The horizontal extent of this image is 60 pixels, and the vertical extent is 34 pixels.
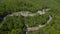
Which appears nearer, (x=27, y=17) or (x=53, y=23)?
(x=53, y=23)

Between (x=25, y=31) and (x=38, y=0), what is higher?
(x=38, y=0)

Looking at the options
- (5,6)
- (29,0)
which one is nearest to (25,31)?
(5,6)

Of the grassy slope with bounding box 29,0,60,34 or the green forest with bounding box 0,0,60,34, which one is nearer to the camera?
the green forest with bounding box 0,0,60,34

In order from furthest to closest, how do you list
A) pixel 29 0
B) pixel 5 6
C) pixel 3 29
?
pixel 29 0
pixel 5 6
pixel 3 29

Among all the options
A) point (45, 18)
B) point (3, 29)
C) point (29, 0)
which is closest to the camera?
point (3, 29)

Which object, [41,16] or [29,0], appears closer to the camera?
[41,16]

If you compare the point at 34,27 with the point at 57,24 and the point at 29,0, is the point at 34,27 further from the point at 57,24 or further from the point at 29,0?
the point at 29,0

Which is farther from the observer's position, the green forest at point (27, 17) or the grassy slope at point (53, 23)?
the grassy slope at point (53, 23)

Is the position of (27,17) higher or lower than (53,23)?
higher
